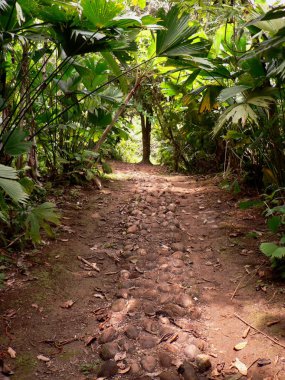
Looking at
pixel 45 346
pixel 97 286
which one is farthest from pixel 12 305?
pixel 97 286

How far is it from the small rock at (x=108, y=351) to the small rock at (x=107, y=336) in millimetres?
56

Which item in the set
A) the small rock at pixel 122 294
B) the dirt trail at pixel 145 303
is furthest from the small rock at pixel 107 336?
the small rock at pixel 122 294

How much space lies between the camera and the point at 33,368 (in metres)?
1.86

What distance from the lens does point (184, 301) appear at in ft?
7.86

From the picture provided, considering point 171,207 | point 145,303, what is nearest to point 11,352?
point 145,303

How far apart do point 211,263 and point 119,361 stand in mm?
1381

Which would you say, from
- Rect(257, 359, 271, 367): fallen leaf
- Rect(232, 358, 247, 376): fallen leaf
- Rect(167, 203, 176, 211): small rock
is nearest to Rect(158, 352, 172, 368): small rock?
Rect(232, 358, 247, 376): fallen leaf

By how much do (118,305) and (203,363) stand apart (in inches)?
29.6

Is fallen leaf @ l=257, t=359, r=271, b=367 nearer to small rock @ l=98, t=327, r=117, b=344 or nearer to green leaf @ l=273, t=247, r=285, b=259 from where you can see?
green leaf @ l=273, t=247, r=285, b=259

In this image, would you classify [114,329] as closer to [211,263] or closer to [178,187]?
[211,263]

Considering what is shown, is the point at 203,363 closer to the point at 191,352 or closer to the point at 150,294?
the point at 191,352

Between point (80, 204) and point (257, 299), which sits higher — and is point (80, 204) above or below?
above

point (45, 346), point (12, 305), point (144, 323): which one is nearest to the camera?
point (45, 346)

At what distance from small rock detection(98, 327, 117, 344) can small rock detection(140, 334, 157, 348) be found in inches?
6.7
